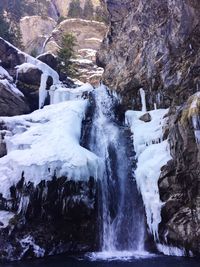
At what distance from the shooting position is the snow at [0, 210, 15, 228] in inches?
623

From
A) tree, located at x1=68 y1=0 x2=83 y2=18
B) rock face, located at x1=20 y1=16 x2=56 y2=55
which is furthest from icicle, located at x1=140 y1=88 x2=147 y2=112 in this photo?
tree, located at x1=68 y1=0 x2=83 y2=18

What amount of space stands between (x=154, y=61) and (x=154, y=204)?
1027cm

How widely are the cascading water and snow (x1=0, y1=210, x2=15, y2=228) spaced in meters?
3.81

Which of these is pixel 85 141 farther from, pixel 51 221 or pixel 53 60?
pixel 53 60

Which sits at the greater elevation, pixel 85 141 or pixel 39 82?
pixel 39 82

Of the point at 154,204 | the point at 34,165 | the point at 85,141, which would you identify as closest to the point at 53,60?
the point at 85,141

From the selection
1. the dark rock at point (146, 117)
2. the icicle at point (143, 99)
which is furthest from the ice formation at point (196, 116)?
the icicle at point (143, 99)

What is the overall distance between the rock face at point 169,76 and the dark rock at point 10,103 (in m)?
5.99

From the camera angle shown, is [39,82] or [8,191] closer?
[8,191]

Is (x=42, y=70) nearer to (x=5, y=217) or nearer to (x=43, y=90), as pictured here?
→ (x=43, y=90)

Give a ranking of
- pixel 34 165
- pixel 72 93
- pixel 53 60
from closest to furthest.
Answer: pixel 34 165 < pixel 72 93 < pixel 53 60

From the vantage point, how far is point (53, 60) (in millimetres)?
33781

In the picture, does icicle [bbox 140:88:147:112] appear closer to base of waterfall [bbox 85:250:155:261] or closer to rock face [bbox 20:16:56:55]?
A: base of waterfall [bbox 85:250:155:261]

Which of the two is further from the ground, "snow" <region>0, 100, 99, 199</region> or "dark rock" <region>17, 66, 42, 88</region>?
"dark rock" <region>17, 66, 42, 88</region>
